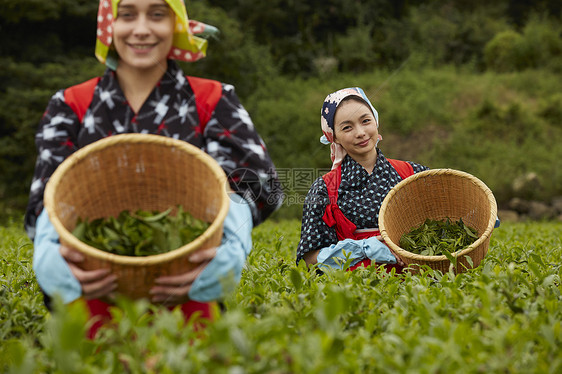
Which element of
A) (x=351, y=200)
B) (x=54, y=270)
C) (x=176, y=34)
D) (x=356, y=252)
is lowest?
(x=356, y=252)

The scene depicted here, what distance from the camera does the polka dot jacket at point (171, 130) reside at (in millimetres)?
1960

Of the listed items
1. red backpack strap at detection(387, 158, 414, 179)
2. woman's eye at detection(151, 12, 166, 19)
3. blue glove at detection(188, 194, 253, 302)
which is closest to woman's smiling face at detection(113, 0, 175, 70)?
woman's eye at detection(151, 12, 166, 19)

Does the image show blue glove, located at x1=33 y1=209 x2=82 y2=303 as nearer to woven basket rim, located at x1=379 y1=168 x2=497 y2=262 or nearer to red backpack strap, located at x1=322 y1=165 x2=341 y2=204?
woven basket rim, located at x1=379 y1=168 x2=497 y2=262

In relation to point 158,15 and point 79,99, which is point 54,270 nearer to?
point 79,99

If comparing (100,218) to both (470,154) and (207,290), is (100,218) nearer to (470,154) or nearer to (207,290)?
(207,290)

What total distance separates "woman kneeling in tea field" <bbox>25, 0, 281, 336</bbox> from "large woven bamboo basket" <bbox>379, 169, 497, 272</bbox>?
1063mm

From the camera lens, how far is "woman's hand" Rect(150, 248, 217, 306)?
1.62 meters

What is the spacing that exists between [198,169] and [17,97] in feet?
32.0

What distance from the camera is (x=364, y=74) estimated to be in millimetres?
16484

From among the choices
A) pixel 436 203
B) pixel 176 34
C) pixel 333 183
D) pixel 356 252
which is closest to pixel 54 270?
pixel 176 34

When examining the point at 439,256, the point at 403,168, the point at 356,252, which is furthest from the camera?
the point at 403,168

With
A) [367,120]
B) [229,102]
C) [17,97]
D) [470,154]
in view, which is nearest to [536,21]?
[470,154]

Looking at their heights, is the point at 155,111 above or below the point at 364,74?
above

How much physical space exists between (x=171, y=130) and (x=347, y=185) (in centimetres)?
147
